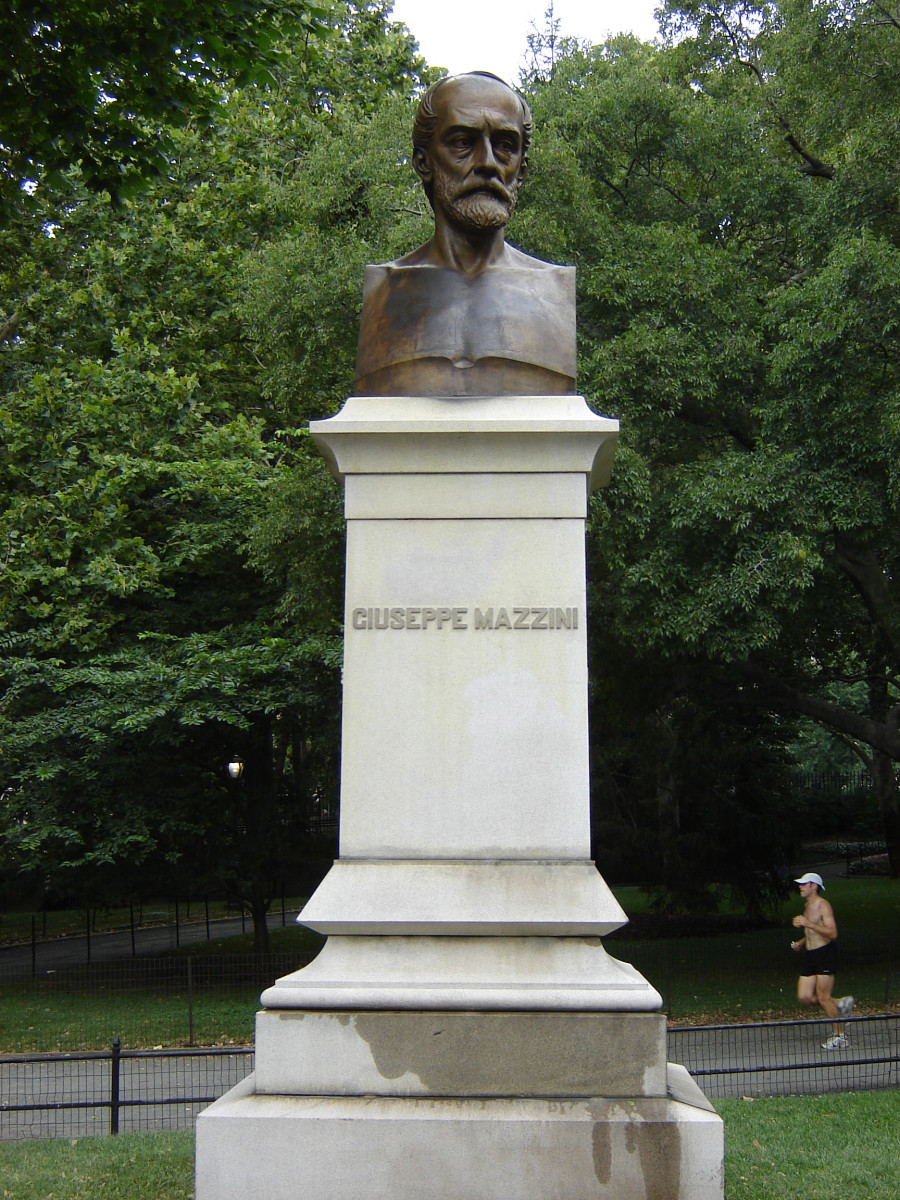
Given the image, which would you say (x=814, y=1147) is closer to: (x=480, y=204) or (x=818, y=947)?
(x=818, y=947)

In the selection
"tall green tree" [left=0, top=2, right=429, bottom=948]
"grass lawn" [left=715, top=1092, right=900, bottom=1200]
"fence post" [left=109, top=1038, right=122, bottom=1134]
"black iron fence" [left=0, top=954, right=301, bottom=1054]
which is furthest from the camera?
"tall green tree" [left=0, top=2, right=429, bottom=948]

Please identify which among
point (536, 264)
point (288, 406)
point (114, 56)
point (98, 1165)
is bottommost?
point (98, 1165)

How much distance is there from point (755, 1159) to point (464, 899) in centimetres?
377

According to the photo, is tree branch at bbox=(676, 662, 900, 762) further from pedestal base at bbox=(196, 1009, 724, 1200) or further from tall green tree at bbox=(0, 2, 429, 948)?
pedestal base at bbox=(196, 1009, 724, 1200)

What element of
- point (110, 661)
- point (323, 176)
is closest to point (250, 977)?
point (110, 661)

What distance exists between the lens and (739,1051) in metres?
13.4

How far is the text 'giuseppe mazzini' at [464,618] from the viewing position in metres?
5.72

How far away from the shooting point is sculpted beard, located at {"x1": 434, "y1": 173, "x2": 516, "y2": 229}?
20.4 ft

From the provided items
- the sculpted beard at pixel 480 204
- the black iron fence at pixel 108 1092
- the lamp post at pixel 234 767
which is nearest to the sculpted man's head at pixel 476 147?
the sculpted beard at pixel 480 204

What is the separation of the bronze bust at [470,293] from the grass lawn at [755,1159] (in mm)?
4299

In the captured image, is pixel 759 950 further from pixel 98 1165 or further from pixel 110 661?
pixel 98 1165

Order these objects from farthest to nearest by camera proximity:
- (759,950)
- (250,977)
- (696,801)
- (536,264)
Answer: (696,801)
(759,950)
(250,977)
(536,264)

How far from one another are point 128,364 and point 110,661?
4.32 meters

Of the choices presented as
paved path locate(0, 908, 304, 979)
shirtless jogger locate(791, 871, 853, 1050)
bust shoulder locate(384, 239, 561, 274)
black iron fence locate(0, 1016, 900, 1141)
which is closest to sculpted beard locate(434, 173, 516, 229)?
bust shoulder locate(384, 239, 561, 274)
